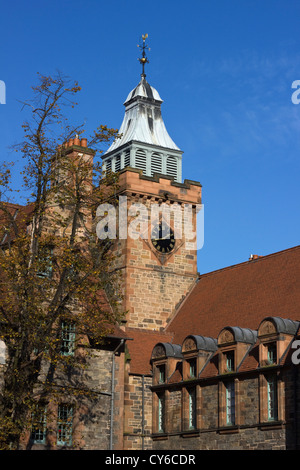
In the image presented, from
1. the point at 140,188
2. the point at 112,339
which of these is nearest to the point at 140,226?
the point at 140,188

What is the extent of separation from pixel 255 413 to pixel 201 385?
400 centimetres

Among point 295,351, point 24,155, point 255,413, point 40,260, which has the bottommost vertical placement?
point 255,413

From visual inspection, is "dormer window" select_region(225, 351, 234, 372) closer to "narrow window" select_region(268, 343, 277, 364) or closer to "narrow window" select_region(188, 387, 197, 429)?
"narrow window" select_region(268, 343, 277, 364)

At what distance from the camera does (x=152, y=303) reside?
49.1 meters

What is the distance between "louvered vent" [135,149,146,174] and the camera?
53.6 meters

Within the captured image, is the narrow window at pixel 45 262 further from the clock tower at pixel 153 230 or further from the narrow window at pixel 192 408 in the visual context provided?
the clock tower at pixel 153 230

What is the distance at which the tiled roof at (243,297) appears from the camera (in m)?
42.5

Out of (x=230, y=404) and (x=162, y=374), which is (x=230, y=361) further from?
(x=162, y=374)

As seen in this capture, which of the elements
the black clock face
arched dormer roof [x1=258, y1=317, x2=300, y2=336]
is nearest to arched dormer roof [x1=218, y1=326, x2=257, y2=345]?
arched dormer roof [x1=258, y1=317, x2=300, y2=336]

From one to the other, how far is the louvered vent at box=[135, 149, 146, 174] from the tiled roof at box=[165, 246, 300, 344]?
318 inches

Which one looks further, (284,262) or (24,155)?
(284,262)

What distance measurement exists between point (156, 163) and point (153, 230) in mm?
5670

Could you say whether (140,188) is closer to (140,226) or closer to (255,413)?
(140,226)

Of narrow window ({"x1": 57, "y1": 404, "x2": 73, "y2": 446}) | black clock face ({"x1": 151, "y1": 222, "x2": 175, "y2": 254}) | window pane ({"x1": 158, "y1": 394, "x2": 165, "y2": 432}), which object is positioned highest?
black clock face ({"x1": 151, "y1": 222, "x2": 175, "y2": 254})
